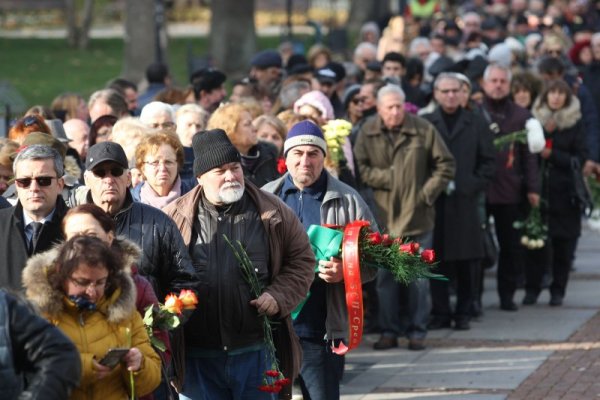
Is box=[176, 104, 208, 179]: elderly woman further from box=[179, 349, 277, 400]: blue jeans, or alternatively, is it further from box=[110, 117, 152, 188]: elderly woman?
box=[179, 349, 277, 400]: blue jeans

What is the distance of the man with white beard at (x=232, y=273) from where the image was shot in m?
7.74

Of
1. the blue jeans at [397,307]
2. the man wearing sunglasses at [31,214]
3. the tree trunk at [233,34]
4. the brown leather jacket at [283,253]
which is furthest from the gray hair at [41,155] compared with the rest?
the tree trunk at [233,34]

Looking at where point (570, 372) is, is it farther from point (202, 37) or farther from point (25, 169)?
point (202, 37)

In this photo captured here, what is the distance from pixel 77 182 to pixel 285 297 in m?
2.33

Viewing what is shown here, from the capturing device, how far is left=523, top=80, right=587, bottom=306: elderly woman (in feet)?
48.4

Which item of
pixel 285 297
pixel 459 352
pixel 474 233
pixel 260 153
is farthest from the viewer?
pixel 474 233

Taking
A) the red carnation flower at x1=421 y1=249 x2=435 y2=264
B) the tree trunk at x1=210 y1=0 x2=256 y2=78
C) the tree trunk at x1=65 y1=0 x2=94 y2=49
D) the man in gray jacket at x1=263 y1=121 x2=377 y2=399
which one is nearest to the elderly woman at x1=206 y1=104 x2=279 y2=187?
the man in gray jacket at x1=263 y1=121 x2=377 y2=399

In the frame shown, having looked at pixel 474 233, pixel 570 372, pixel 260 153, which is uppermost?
pixel 260 153

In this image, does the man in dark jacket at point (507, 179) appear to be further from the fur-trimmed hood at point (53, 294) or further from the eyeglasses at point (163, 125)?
the fur-trimmed hood at point (53, 294)

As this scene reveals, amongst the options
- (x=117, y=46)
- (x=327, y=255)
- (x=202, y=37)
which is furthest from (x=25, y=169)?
(x=202, y=37)

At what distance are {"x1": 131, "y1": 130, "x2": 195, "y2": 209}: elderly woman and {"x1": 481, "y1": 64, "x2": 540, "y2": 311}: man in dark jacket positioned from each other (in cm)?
586

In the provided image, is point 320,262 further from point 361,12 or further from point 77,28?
point 361,12

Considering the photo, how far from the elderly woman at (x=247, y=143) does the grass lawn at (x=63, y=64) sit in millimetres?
16259

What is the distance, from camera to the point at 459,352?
12.4m
